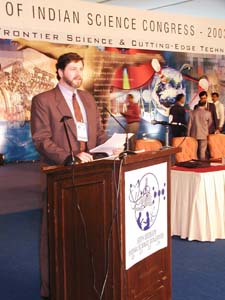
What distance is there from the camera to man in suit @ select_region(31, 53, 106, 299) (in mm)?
2881

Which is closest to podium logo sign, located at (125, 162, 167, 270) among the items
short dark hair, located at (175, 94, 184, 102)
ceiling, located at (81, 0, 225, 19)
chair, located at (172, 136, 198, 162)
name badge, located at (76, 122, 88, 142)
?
name badge, located at (76, 122, 88, 142)

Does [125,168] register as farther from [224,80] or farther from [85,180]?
[224,80]

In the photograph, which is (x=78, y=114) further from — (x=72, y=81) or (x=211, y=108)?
(x=211, y=108)

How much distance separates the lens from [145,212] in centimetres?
249

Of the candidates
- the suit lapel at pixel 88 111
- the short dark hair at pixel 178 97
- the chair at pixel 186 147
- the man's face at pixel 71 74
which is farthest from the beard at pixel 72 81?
the short dark hair at pixel 178 97

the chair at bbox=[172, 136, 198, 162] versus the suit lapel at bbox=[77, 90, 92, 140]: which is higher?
the suit lapel at bbox=[77, 90, 92, 140]

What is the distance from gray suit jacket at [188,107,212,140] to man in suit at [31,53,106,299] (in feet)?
18.3

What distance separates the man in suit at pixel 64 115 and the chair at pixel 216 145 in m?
4.07

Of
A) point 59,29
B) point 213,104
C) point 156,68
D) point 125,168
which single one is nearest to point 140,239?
point 125,168

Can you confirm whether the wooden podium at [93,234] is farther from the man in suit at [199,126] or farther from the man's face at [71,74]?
the man in suit at [199,126]

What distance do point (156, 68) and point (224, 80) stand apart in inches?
66.0

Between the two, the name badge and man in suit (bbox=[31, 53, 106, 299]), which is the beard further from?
the name badge

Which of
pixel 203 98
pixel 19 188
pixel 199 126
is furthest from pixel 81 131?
pixel 203 98

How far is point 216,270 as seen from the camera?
3.93 metres
